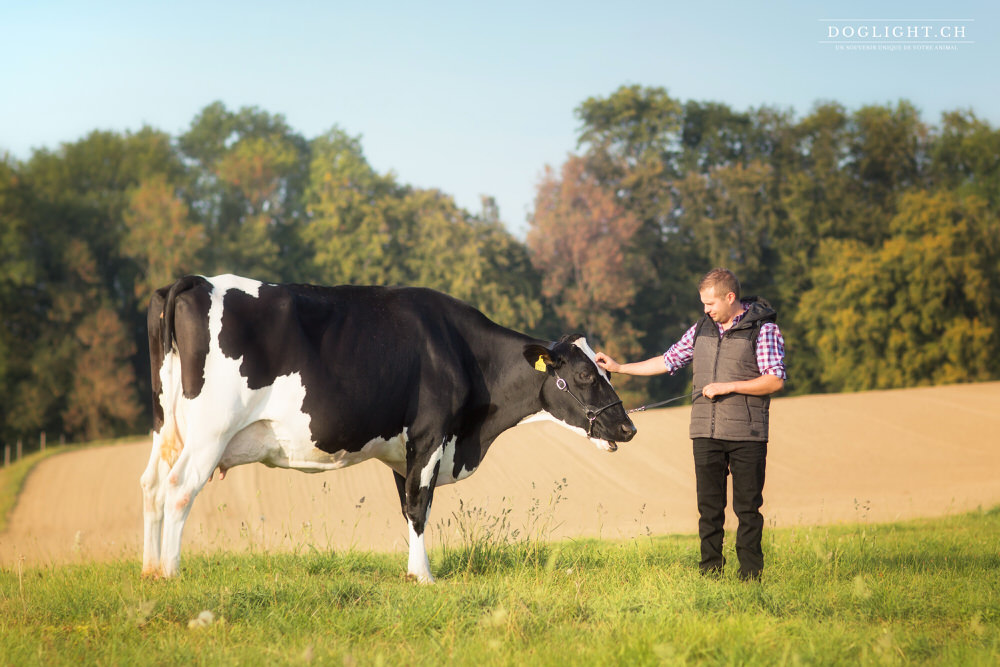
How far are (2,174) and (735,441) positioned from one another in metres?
48.6

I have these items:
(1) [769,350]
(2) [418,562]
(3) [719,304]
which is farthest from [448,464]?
(1) [769,350]

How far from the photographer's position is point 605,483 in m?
24.1

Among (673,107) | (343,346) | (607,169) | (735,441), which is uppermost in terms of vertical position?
(673,107)

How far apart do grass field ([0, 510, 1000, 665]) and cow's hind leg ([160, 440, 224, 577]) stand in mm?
254

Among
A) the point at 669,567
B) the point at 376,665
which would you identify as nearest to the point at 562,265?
the point at 669,567

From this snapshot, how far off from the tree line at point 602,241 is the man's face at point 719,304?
4071 centimetres

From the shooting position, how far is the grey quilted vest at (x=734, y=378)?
754cm

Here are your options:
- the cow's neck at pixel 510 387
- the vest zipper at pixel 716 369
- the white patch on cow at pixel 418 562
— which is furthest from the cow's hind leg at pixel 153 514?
the vest zipper at pixel 716 369

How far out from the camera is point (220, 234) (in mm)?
54906

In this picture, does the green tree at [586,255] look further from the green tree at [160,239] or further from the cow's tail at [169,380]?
the cow's tail at [169,380]

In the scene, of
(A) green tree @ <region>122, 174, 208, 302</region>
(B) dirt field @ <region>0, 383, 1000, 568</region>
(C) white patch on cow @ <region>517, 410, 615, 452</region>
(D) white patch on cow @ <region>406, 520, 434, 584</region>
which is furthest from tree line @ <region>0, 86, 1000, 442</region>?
(D) white patch on cow @ <region>406, 520, 434, 584</region>

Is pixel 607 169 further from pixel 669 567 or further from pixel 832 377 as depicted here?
pixel 669 567

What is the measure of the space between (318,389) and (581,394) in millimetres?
2406

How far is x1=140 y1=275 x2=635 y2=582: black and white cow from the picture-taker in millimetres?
7559
